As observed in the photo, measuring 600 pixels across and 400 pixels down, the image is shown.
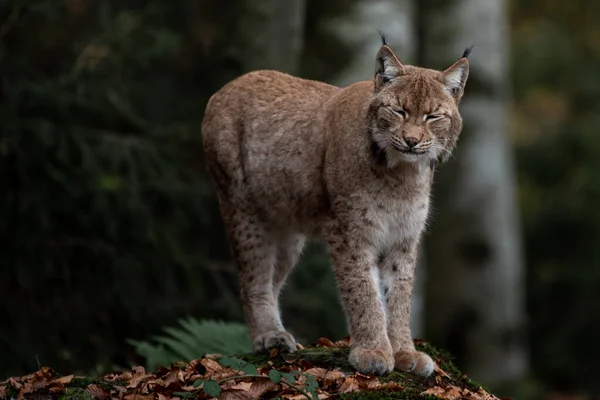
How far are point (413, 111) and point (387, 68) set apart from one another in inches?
13.0

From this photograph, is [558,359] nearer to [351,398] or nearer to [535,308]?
[535,308]

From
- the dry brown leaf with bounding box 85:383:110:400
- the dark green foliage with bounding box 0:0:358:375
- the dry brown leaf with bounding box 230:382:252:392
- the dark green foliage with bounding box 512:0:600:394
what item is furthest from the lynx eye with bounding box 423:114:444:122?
the dark green foliage with bounding box 512:0:600:394

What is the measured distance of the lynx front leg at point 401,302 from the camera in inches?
241

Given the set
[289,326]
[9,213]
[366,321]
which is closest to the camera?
[366,321]

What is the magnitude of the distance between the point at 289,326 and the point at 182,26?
355cm

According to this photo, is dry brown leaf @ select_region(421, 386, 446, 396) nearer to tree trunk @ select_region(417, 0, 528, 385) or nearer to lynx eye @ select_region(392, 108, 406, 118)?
lynx eye @ select_region(392, 108, 406, 118)

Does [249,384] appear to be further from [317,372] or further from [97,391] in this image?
[97,391]

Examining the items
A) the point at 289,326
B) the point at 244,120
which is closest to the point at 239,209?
the point at 244,120

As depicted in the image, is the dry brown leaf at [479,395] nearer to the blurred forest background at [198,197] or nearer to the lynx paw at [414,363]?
the lynx paw at [414,363]

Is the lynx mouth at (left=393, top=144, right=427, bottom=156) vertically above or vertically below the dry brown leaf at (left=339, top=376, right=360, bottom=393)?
above

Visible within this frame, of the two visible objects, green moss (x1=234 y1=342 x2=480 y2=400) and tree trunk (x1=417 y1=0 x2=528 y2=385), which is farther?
tree trunk (x1=417 y1=0 x2=528 y2=385)

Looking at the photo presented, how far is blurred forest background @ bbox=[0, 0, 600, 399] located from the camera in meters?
8.61

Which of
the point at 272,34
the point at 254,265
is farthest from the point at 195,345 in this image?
the point at 272,34

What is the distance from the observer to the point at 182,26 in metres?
11.6
